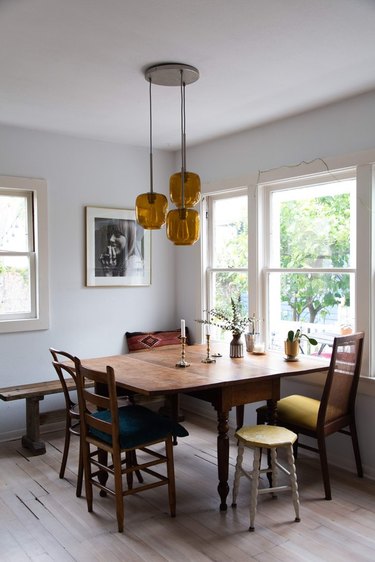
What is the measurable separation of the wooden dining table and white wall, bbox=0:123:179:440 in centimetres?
106

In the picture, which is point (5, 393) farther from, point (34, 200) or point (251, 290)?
point (251, 290)

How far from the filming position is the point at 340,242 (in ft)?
12.1

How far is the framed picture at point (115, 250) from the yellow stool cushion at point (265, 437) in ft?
7.26

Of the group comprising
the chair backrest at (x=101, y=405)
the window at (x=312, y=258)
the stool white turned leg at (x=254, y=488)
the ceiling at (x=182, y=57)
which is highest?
the ceiling at (x=182, y=57)

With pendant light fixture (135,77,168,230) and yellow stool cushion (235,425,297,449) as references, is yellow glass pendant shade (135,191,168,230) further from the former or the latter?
yellow stool cushion (235,425,297,449)

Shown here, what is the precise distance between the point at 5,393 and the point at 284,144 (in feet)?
9.14

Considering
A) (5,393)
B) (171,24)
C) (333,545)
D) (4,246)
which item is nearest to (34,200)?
(4,246)

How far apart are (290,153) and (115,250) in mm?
1773

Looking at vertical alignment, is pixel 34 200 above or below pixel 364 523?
above

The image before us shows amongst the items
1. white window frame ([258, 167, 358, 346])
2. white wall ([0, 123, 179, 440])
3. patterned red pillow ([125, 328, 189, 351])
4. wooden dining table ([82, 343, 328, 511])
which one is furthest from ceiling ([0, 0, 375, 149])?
patterned red pillow ([125, 328, 189, 351])

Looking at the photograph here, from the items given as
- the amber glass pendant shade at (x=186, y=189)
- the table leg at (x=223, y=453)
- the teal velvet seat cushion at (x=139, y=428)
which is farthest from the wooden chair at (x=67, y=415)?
the amber glass pendant shade at (x=186, y=189)

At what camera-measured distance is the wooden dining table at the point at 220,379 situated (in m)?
2.82

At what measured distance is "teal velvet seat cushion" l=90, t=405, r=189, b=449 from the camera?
8.98 feet

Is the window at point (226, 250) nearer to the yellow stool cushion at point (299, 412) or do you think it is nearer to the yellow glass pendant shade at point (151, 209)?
the yellow stool cushion at point (299, 412)
